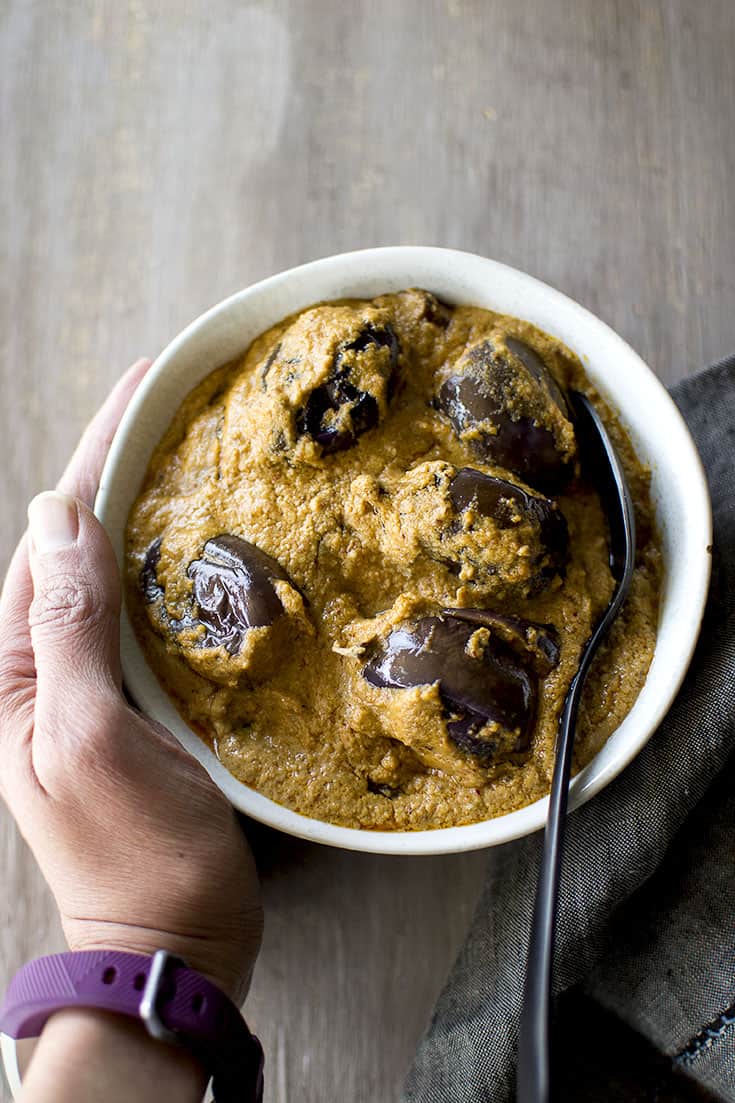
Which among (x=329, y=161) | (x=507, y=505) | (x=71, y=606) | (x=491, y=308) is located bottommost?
(x=71, y=606)

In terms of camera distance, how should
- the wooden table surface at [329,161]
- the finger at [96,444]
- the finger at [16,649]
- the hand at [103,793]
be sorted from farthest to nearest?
1. the wooden table surface at [329,161]
2. the finger at [96,444]
3. the finger at [16,649]
4. the hand at [103,793]

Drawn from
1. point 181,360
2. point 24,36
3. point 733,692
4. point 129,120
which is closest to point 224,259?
point 129,120

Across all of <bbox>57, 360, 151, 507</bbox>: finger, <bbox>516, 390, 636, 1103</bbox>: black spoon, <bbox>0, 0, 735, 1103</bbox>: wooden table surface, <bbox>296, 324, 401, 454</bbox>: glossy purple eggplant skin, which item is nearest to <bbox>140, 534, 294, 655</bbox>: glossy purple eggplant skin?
<bbox>296, 324, 401, 454</bbox>: glossy purple eggplant skin

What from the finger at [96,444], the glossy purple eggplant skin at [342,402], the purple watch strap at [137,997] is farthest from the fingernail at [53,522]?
the purple watch strap at [137,997]

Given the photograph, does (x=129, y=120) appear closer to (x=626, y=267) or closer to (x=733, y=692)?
(x=626, y=267)

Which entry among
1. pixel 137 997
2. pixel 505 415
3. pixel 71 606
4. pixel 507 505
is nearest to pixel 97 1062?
pixel 137 997

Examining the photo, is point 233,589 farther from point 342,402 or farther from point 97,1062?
point 97,1062

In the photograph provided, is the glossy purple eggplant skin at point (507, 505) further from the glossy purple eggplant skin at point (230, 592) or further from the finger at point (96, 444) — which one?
the finger at point (96, 444)
